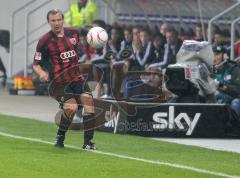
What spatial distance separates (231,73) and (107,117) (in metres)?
2.36

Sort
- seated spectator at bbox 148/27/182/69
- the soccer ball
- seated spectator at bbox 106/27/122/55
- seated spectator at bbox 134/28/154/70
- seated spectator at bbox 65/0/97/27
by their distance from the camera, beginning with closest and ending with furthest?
the soccer ball → seated spectator at bbox 148/27/182/69 → seated spectator at bbox 134/28/154/70 → seated spectator at bbox 106/27/122/55 → seated spectator at bbox 65/0/97/27

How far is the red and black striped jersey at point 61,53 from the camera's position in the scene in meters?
15.7

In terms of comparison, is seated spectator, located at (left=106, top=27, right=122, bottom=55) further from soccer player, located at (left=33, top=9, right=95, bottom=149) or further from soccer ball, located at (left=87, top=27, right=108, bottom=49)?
soccer player, located at (left=33, top=9, right=95, bottom=149)

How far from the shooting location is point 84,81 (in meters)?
15.9

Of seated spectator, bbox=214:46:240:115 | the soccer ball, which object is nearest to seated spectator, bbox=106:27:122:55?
seated spectator, bbox=214:46:240:115

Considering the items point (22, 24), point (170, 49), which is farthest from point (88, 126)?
point (22, 24)

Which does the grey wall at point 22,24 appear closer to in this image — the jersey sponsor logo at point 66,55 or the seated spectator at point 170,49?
the seated spectator at point 170,49

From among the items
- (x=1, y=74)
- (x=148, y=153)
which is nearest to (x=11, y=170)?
(x=148, y=153)

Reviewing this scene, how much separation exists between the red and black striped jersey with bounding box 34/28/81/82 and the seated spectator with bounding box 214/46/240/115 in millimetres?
3900

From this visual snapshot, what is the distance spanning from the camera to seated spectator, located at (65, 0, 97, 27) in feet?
91.5

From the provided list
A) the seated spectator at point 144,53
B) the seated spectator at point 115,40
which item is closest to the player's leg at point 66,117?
the seated spectator at point 144,53

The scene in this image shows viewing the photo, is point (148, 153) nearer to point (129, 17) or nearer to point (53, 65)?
point (53, 65)

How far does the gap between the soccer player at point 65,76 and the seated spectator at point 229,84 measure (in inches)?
148

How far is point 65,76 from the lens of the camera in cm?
1566
